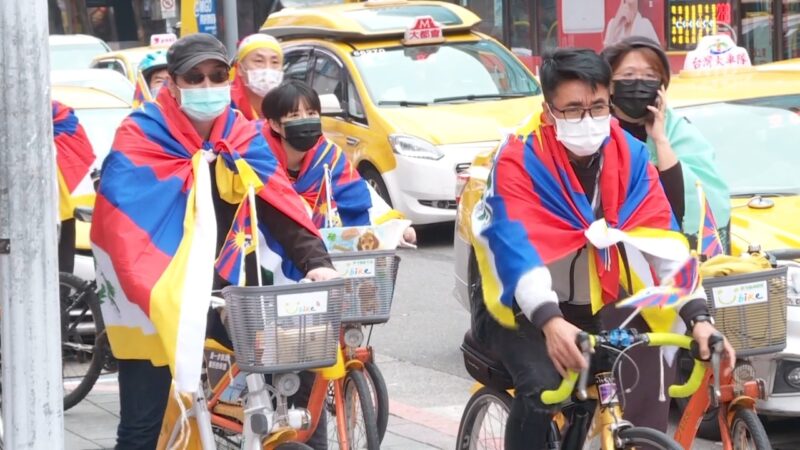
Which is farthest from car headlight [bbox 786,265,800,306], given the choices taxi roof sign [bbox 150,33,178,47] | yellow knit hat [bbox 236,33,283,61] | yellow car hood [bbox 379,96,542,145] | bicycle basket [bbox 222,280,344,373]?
taxi roof sign [bbox 150,33,178,47]

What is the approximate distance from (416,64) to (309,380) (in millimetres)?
9286

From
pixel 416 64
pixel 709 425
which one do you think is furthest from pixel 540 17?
pixel 709 425

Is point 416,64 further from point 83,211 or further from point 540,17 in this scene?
point 540,17

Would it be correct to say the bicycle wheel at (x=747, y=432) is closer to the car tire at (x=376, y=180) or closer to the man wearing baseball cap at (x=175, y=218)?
the man wearing baseball cap at (x=175, y=218)

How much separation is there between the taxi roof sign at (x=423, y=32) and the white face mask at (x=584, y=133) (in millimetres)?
10118

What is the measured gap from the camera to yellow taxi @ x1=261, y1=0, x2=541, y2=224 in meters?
13.5

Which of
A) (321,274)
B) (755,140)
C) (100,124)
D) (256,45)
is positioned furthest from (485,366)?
(100,124)

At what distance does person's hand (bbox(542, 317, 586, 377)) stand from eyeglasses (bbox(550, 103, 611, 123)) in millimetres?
→ 639

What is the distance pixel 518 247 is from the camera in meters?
4.53

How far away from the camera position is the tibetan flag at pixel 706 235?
5.49m

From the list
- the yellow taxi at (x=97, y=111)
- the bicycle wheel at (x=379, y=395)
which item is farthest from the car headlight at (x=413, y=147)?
the bicycle wheel at (x=379, y=395)

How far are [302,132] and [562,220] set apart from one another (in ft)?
6.95

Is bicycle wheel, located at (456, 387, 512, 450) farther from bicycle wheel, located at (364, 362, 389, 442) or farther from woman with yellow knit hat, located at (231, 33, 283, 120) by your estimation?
woman with yellow knit hat, located at (231, 33, 283, 120)

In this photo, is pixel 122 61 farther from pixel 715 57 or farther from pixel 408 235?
pixel 408 235
